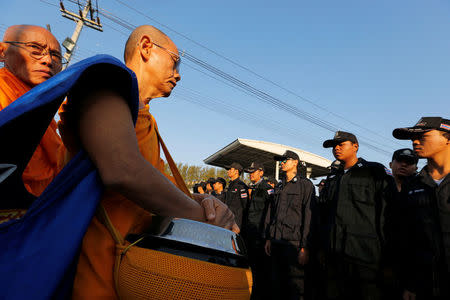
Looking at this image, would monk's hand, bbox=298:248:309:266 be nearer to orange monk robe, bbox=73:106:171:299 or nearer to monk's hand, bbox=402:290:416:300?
monk's hand, bbox=402:290:416:300

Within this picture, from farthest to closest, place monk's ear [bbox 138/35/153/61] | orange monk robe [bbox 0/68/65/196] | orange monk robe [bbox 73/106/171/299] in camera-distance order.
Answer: orange monk robe [bbox 0/68/65/196] → monk's ear [bbox 138/35/153/61] → orange monk robe [bbox 73/106/171/299]

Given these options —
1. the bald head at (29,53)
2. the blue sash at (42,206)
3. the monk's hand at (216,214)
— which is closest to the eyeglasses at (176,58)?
the blue sash at (42,206)

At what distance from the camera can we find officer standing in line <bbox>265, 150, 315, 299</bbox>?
176 inches

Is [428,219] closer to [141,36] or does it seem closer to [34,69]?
[141,36]

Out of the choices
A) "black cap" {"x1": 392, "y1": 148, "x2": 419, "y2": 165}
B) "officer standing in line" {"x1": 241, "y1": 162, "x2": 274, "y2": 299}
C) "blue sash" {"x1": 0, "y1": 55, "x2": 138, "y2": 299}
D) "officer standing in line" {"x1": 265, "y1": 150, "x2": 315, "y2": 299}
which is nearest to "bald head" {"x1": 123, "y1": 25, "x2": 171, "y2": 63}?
"blue sash" {"x1": 0, "y1": 55, "x2": 138, "y2": 299}

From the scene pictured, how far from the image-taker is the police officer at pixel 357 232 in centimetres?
321

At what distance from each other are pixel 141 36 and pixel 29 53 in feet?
3.34

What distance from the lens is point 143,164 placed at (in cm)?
71

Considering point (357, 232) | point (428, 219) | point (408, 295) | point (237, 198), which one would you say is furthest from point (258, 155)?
point (408, 295)

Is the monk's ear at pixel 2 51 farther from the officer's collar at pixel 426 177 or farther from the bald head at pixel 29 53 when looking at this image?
the officer's collar at pixel 426 177

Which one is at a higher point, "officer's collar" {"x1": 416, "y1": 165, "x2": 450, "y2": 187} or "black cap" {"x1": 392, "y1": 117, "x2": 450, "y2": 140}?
"black cap" {"x1": 392, "y1": 117, "x2": 450, "y2": 140}

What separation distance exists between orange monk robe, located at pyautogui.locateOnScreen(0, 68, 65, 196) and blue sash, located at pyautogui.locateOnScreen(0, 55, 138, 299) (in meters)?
0.83

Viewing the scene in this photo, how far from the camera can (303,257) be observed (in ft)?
14.2

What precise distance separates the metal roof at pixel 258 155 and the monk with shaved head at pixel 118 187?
11.4 metres
